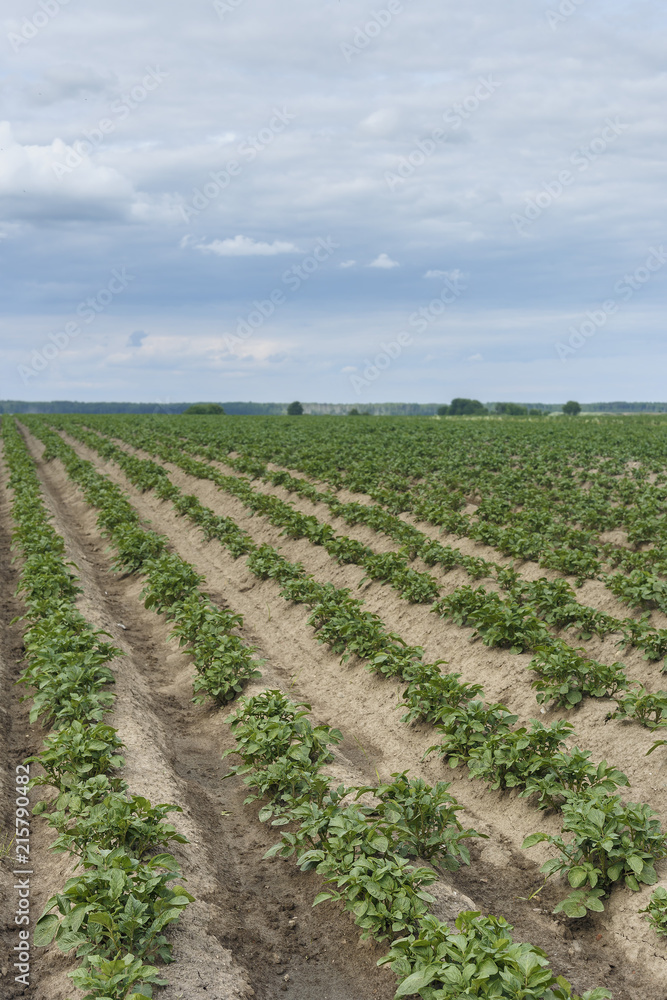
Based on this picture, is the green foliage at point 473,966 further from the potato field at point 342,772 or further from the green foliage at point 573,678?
the green foliage at point 573,678

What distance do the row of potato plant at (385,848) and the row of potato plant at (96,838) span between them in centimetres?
100

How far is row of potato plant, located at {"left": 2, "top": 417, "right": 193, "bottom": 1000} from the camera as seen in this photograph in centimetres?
402

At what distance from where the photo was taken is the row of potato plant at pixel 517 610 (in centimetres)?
745

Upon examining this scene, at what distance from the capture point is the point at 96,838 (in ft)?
16.4

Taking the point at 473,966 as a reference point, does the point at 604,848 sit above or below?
below

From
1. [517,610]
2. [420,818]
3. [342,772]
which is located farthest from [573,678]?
[420,818]

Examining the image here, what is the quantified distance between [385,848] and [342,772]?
1.96m

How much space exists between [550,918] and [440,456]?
808 inches

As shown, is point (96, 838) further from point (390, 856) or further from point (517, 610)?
point (517, 610)

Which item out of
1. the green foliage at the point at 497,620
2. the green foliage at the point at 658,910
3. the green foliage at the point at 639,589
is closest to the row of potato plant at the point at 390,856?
the green foliage at the point at 658,910

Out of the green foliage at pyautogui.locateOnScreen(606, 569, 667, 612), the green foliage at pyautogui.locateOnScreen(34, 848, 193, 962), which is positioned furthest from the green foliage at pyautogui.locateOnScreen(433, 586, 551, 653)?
the green foliage at pyautogui.locateOnScreen(34, 848, 193, 962)

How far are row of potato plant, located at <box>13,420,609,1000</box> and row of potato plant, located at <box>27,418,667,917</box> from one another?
0.74m

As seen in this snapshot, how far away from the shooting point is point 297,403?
114 m

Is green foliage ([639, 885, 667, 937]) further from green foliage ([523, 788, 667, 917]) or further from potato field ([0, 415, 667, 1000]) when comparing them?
green foliage ([523, 788, 667, 917])
